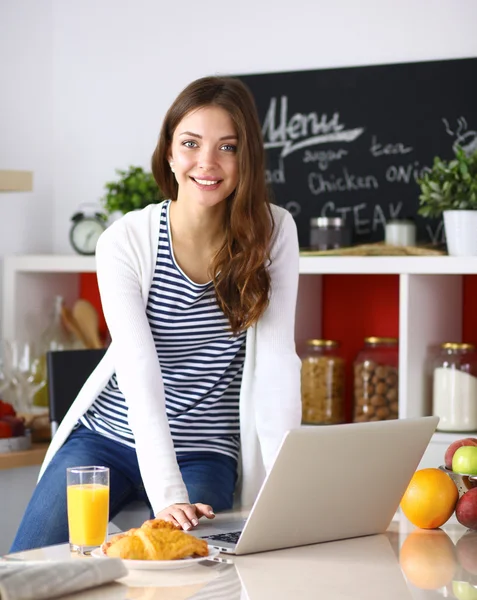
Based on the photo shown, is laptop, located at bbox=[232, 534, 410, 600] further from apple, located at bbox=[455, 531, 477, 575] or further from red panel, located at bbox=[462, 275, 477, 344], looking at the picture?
red panel, located at bbox=[462, 275, 477, 344]

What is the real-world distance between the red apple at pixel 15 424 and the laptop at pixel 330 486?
1.47 meters

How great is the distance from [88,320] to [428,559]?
2172 millimetres

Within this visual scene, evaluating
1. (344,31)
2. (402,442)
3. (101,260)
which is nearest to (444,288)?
(344,31)

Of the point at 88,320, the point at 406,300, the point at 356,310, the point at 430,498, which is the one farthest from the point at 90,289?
the point at 430,498

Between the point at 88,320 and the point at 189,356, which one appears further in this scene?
the point at 88,320

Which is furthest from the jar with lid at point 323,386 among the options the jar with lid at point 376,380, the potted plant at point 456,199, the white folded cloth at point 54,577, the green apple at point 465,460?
the white folded cloth at point 54,577

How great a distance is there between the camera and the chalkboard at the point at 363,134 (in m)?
2.87

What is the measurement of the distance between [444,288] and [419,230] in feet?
0.62

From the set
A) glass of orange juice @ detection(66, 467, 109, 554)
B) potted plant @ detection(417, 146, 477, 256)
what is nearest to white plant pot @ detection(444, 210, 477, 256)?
potted plant @ detection(417, 146, 477, 256)

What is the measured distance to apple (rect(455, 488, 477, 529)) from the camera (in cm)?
148

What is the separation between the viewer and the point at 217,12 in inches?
126

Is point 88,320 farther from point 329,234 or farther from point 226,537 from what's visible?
point 226,537

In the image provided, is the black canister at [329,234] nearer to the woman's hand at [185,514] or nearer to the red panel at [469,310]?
the red panel at [469,310]

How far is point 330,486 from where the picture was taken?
1.38 metres
